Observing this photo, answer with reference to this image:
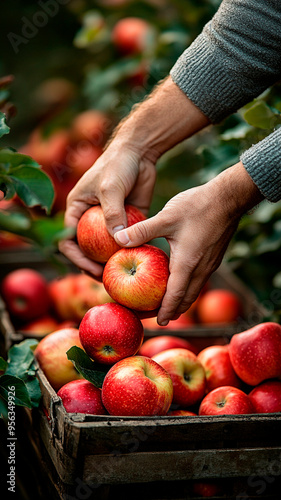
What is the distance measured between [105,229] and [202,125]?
0.52 metres

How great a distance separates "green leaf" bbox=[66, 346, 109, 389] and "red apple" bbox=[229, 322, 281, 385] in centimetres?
41

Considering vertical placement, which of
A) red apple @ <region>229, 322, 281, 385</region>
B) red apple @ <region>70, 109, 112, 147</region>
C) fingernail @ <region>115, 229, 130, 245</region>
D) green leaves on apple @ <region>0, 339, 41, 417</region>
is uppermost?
fingernail @ <region>115, 229, 130, 245</region>

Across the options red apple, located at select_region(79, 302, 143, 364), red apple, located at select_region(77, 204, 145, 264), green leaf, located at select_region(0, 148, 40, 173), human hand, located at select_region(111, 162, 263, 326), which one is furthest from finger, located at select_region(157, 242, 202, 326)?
green leaf, located at select_region(0, 148, 40, 173)

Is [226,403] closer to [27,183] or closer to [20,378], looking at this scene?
[20,378]

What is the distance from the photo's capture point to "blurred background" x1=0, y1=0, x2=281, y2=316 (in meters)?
2.35

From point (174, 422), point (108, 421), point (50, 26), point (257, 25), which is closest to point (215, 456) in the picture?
point (174, 422)

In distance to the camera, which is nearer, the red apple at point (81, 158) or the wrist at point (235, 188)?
the wrist at point (235, 188)

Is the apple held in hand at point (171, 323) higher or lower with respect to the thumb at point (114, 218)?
lower

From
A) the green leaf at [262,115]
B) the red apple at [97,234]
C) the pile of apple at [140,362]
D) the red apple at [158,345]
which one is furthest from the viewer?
the red apple at [158,345]

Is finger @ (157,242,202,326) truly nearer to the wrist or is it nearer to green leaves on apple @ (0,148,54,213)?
the wrist

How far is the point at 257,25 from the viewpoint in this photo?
58.1 inches

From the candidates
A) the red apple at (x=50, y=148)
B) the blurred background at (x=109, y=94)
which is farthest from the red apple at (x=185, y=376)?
the red apple at (x=50, y=148)

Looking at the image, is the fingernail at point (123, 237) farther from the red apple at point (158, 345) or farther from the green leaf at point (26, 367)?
the red apple at point (158, 345)

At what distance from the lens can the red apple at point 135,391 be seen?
1.21 metres
